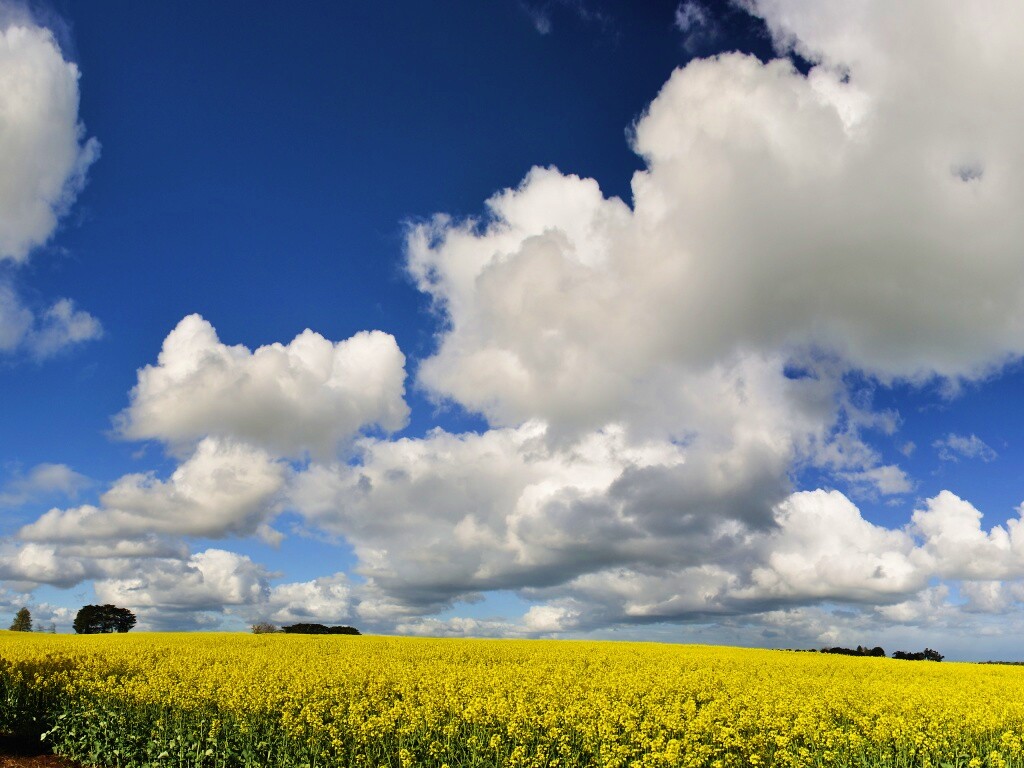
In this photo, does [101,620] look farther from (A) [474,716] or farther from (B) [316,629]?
(A) [474,716]

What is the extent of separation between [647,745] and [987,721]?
11.6 meters

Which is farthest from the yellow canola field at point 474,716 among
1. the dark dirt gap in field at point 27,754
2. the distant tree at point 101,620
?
the distant tree at point 101,620

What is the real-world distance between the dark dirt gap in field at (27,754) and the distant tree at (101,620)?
81.2m

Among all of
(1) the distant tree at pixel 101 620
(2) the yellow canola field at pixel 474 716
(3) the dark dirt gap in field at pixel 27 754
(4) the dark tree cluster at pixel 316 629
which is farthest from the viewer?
(1) the distant tree at pixel 101 620

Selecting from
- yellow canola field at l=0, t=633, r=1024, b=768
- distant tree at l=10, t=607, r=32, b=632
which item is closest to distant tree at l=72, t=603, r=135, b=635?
distant tree at l=10, t=607, r=32, b=632

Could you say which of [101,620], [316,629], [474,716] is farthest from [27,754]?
[101,620]

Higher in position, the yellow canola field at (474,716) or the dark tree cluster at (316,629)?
the yellow canola field at (474,716)

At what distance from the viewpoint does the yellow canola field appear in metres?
13.3

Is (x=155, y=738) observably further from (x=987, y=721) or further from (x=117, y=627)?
(x=117, y=627)

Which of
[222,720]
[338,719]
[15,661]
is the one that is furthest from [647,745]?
[15,661]

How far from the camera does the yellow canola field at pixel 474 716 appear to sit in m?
13.3

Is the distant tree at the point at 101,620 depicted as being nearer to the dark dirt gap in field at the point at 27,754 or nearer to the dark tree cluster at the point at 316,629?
the dark tree cluster at the point at 316,629

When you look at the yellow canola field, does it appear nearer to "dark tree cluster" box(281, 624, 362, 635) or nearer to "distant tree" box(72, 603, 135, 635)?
"dark tree cluster" box(281, 624, 362, 635)

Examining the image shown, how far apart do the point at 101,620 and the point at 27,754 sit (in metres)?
85.2
